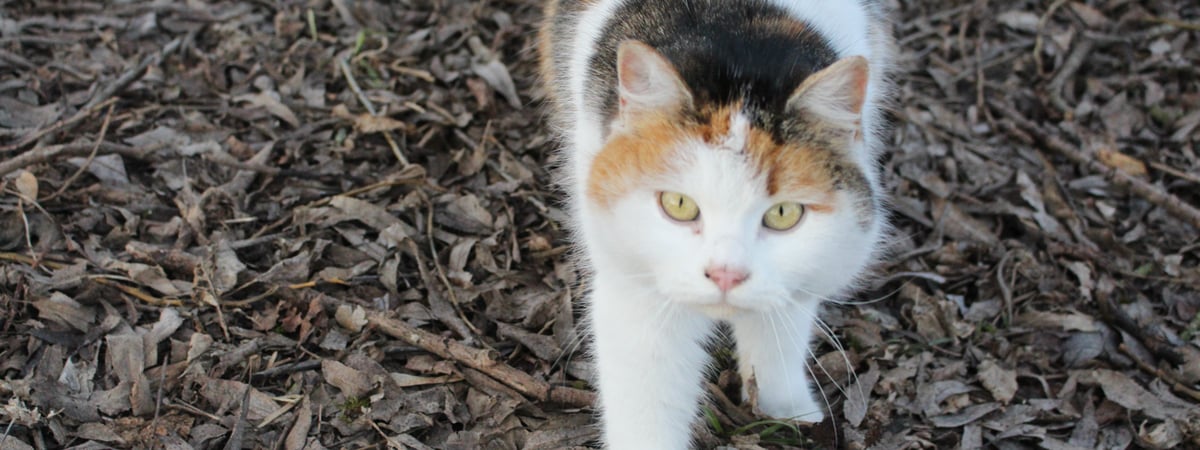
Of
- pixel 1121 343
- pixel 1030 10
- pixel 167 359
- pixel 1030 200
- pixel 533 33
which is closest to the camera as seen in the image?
pixel 167 359

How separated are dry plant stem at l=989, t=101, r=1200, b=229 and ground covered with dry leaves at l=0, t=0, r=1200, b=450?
0.05 ft

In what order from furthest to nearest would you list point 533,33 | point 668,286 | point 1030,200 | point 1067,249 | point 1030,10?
point 1030,10 → point 533,33 → point 1030,200 → point 1067,249 → point 668,286

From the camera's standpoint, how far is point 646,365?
10.7 feet

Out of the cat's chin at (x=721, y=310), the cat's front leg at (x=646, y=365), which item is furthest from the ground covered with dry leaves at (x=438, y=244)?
the cat's chin at (x=721, y=310)

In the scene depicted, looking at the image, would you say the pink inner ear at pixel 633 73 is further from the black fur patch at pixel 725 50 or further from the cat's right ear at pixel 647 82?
the black fur patch at pixel 725 50

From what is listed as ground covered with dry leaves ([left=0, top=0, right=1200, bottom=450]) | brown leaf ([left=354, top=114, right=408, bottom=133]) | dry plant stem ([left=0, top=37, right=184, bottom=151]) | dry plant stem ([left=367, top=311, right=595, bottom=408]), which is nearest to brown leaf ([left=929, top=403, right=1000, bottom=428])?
ground covered with dry leaves ([left=0, top=0, right=1200, bottom=450])

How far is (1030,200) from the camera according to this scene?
486 cm

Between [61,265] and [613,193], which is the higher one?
[613,193]

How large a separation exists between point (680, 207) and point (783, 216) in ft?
0.98

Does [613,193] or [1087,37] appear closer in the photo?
[613,193]

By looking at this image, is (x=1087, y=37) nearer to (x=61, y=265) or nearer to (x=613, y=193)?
(x=613, y=193)

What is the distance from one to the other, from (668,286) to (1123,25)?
4421 mm

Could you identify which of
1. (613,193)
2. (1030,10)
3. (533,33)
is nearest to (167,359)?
→ (613,193)

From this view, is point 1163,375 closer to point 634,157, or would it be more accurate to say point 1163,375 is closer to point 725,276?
point 725,276
